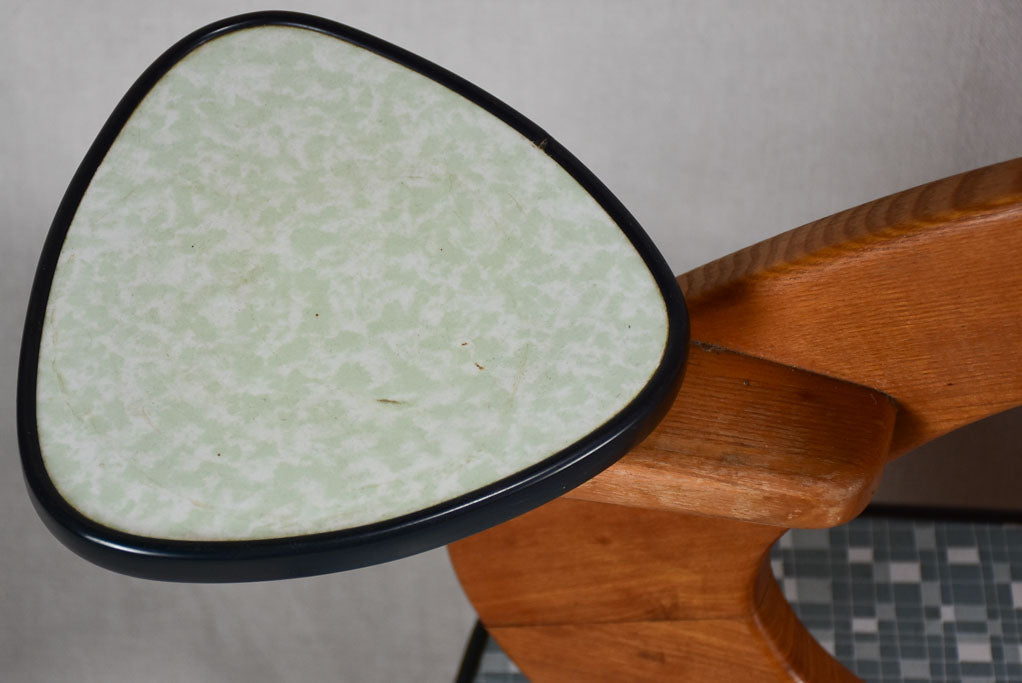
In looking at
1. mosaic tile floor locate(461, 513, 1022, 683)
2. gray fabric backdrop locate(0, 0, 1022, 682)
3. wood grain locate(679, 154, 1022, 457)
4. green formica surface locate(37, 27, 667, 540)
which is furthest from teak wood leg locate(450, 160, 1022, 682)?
gray fabric backdrop locate(0, 0, 1022, 682)

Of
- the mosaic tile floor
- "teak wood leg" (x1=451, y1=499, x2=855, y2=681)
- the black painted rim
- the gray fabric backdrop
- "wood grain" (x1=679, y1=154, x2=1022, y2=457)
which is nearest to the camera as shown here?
the black painted rim

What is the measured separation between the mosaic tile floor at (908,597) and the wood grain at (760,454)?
72 cm

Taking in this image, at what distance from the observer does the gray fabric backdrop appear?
1.36 metres

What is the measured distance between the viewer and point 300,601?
141 cm

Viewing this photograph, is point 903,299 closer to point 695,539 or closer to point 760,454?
point 760,454

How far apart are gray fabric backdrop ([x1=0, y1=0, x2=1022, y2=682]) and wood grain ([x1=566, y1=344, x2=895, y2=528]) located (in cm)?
79

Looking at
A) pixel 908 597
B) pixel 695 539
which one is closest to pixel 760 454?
pixel 695 539

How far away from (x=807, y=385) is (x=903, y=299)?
9cm

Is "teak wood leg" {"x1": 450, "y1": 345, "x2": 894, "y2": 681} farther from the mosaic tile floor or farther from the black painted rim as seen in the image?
the mosaic tile floor

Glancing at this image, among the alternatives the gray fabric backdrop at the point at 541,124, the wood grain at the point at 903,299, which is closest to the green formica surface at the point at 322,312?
the wood grain at the point at 903,299

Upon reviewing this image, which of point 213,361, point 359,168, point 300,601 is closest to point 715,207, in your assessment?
point 300,601

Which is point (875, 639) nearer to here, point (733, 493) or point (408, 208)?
point (733, 493)

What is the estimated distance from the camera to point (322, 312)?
0.54m

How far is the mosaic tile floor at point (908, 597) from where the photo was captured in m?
1.25
